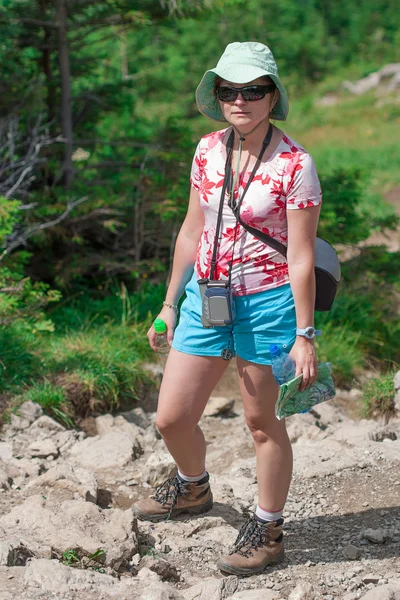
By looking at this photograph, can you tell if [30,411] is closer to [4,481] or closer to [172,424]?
[4,481]

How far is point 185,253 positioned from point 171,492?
1247 mm

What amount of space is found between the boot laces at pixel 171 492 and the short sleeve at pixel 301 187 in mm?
1626

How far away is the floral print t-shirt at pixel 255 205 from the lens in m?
3.36

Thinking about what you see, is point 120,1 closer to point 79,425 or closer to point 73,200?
point 73,200

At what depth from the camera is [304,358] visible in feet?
11.3

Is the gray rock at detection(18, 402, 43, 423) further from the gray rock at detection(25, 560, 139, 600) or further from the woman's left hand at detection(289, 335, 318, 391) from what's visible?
the woman's left hand at detection(289, 335, 318, 391)

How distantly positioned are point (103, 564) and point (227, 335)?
113 cm

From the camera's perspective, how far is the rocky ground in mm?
3506

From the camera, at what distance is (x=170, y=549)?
409cm

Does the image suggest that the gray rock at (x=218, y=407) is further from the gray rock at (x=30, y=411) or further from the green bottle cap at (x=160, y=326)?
the green bottle cap at (x=160, y=326)

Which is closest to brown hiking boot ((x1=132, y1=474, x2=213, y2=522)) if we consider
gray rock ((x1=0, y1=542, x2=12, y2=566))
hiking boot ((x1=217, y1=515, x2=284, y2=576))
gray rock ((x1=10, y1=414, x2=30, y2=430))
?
hiking boot ((x1=217, y1=515, x2=284, y2=576))

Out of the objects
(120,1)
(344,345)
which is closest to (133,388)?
(344,345)

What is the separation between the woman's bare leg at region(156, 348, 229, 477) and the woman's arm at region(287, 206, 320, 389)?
426mm

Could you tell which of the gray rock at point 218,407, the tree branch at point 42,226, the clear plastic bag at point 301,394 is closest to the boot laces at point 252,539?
the clear plastic bag at point 301,394
